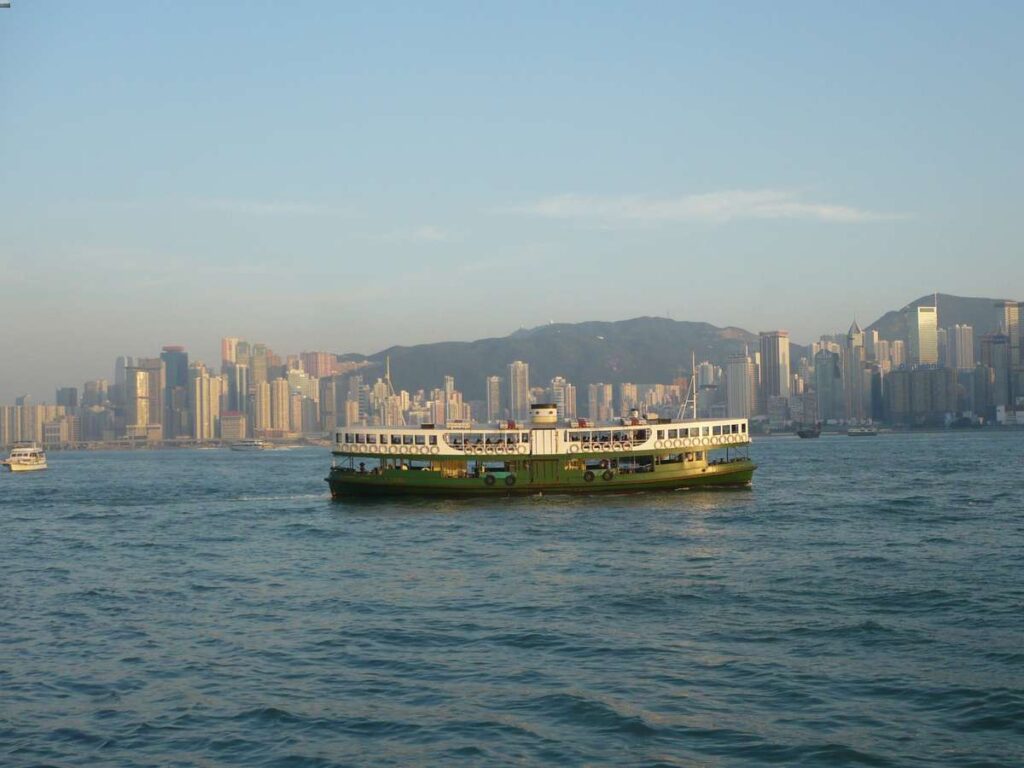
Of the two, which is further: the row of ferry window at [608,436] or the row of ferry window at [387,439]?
the row of ferry window at [387,439]

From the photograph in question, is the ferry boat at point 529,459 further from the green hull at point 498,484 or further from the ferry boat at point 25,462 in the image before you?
the ferry boat at point 25,462

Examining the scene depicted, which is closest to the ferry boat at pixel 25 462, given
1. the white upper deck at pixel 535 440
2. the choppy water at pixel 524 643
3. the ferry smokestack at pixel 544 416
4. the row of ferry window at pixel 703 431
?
the white upper deck at pixel 535 440

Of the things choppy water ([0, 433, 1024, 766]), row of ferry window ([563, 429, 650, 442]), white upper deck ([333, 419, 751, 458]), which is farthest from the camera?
row of ferry window ([563, 429, 650, 442])

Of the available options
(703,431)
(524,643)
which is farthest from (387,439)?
(524,643)

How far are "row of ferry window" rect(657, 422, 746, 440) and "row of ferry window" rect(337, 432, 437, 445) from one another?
39.2 ft

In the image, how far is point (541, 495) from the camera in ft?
196

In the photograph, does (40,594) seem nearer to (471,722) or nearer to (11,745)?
(11,745)

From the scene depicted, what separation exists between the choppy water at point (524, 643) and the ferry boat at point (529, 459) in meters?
11.2

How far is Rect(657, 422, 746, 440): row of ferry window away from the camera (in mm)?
60688

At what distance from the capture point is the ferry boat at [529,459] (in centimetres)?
5972

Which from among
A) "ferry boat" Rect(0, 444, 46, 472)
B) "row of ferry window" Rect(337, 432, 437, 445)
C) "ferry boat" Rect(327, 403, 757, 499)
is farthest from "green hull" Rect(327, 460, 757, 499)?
"ferry boat" Rect(0, 444, 46, 472)

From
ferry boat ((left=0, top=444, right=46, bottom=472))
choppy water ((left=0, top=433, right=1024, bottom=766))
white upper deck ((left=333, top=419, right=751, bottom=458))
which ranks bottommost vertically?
choppy water ((left=0, top=433, right=1024, bottom=766))

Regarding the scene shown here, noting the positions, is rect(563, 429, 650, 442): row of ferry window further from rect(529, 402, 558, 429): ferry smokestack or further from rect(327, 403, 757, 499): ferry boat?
rect(529, 402, 558, 429): ferry smokestack

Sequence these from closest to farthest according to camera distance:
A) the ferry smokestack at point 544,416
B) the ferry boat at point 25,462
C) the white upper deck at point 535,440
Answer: the white upper deck at point 535,440 → the ferry smokestack at point 544,416 → the ferry boat at point 25,462
